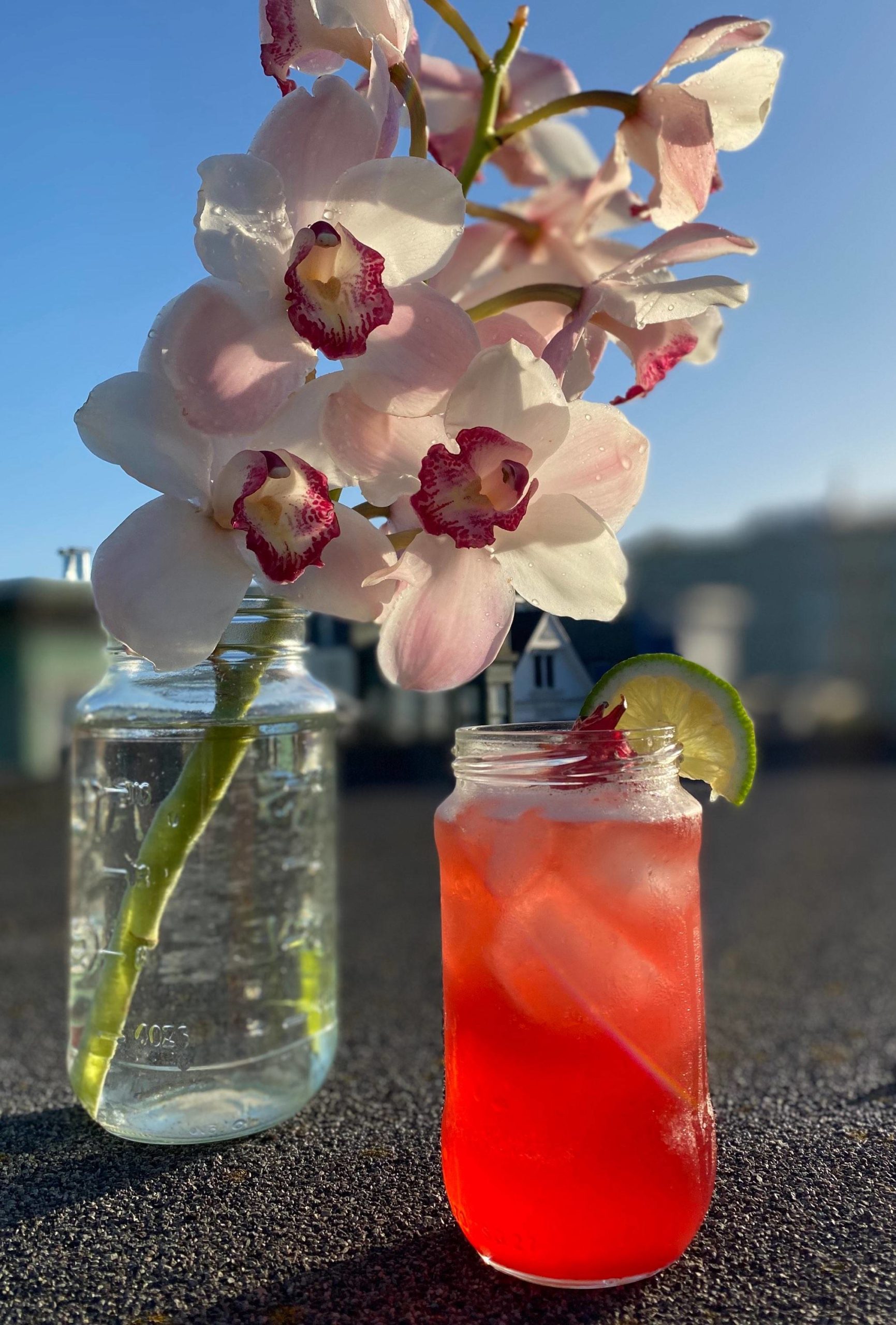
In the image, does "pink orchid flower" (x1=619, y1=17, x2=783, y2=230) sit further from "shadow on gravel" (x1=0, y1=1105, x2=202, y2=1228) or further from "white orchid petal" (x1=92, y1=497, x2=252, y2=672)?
"shadow on gravel" (x1=0, y1=1105, x2=202, y2=1228)

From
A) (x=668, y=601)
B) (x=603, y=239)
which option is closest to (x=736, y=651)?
(x=668, y=601)

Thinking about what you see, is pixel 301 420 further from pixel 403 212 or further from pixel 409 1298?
pixel 409 1298

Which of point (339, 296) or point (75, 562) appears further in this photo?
point (75, 562)

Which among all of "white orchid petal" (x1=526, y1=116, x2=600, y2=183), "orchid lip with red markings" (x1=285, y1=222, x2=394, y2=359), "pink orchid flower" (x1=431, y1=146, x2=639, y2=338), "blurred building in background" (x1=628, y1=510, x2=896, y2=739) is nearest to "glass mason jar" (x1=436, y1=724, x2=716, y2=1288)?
"orchid lip with red markings" (x1=285, y1=222, x2=394, y2=359)

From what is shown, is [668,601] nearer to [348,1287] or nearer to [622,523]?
[622,523]

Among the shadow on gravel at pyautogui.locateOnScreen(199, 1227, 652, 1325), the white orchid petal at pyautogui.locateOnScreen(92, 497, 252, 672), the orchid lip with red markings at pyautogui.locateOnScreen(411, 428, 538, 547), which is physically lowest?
the shadow on gravel at pyautogui.locateOnScreen(199, 1227, 652, 1325)

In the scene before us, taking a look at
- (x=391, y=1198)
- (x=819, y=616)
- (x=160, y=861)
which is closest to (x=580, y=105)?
(x=160, y=861)

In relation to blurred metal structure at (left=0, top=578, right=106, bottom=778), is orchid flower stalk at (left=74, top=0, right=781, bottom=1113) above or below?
above
